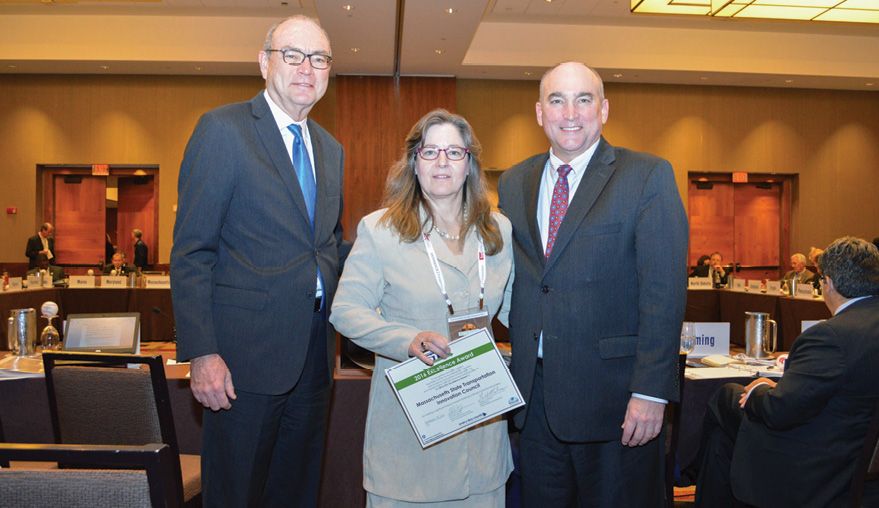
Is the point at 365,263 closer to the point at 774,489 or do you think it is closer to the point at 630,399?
the point at 630,399

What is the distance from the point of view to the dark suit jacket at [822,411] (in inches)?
86.6

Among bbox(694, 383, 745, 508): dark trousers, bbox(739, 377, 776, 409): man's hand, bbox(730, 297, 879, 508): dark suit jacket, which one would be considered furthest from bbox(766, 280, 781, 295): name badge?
bbox(730, 297, 879, 508): dark suit jacket

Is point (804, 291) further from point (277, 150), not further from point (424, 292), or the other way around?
point (277, 150)

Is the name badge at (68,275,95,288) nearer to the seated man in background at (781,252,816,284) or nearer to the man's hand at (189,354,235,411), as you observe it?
the man's hand at (189,354,235,411)

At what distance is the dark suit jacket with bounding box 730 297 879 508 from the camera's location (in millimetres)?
2199

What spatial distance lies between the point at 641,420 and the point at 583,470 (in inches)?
9.4

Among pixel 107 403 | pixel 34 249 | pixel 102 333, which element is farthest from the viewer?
pixel 34 249

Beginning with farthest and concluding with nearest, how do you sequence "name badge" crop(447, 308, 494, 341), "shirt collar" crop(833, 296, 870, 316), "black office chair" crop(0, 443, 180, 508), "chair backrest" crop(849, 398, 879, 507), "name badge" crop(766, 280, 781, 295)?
1. "name badge" crop(766, 280, 781, 295)
2. "shirt collar" crop(833, 296, 870, 316)
3. "chair backrest" crop(849, 398, 879, 507)
4. "name badge" crop(447, 308, 494, 341)
5. "black office chair" crop(0, 443, 180, 508)

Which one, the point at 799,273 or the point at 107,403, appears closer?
the point at 107,403

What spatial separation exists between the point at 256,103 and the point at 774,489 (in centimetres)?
238

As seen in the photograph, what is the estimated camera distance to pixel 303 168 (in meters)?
1.94

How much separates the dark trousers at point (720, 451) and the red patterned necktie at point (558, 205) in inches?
57.9

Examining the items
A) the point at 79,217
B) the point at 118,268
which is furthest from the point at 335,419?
the point at 79,217

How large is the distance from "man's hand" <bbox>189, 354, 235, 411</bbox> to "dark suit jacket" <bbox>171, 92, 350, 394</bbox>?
42 mm
